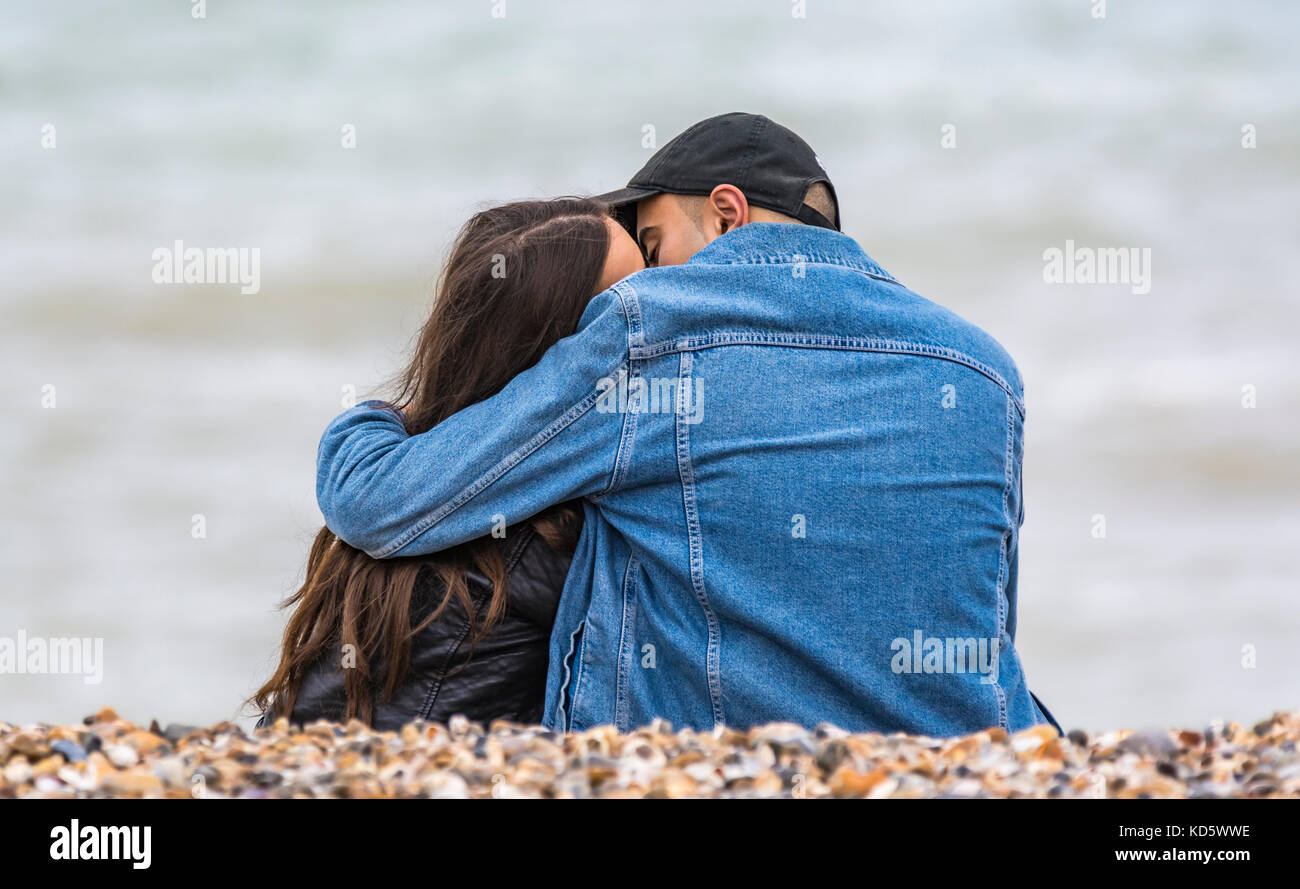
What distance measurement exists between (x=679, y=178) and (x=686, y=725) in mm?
1296

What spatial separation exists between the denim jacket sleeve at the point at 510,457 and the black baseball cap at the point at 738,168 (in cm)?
67

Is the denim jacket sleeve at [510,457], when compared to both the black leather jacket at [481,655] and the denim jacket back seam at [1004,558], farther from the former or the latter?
the denim jacket back seam at [1004,558]

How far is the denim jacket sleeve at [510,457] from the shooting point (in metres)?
2.51

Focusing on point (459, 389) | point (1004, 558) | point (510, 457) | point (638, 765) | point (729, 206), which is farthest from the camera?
point (729, 206)

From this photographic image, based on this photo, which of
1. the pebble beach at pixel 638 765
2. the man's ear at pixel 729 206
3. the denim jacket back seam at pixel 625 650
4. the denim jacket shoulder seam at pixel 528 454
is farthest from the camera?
the man's ear at pixel 729 206

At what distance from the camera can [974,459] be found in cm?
268

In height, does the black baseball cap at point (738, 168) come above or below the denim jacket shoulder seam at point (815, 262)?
above

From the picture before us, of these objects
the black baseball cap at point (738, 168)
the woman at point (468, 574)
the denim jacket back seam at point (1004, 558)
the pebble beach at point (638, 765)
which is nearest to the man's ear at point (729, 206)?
the black baseball cap at point (738, 168)

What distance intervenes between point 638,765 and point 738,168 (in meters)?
1.66

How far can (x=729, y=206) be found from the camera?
3.09 metres

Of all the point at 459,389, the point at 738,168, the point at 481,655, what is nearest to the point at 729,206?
the point at 738,168

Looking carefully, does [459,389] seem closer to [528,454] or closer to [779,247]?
[528,454]
